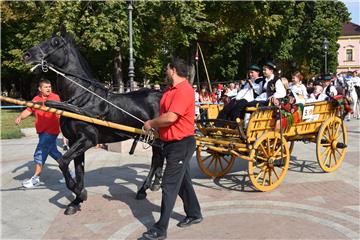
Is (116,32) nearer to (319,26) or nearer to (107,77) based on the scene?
(107,77)

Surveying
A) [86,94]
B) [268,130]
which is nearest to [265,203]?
[268,130]

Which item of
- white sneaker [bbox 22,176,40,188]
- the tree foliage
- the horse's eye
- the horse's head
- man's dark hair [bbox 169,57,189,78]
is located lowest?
white sneaker [bbox 22,176,40,188]

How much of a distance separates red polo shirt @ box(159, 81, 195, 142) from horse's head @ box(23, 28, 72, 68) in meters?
2.01

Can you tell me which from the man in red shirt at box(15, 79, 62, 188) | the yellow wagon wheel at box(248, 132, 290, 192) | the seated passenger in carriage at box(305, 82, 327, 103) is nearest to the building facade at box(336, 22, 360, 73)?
the seated passenger in carriage at box(305, 82, 327, 103)

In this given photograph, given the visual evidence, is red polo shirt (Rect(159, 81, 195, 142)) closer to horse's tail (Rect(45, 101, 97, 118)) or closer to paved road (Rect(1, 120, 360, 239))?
paved road (Rect(1, 120, 360, 239))

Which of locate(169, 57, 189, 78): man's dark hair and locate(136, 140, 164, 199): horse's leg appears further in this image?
locate(136, 140, 164, 199): horse's leg

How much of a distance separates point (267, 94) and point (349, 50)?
71483 millimetres

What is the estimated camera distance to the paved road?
16.1 feet

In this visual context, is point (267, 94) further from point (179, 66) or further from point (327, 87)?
point (327, 87)

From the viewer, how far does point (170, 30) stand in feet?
73.4

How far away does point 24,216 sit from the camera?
5.62 meters

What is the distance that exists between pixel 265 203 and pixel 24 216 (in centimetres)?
349

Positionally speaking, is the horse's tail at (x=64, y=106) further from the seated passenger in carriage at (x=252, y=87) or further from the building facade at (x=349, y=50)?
the building facade at (x=349, y=50)

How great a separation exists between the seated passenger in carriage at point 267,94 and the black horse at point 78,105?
4.73ft
